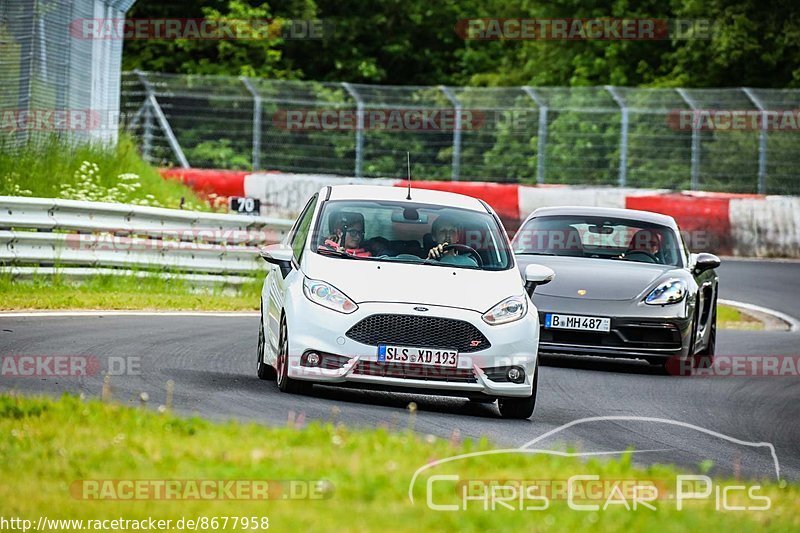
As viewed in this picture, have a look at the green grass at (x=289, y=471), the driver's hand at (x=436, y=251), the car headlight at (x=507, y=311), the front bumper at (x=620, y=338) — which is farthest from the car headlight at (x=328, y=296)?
the front bumper at (x=620, y=338)

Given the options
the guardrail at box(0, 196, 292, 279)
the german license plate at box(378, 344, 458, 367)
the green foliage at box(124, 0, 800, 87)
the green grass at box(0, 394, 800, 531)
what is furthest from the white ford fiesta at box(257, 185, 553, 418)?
the green foliage at box(124, 0, 800, 87)

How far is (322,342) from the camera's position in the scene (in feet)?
32.7

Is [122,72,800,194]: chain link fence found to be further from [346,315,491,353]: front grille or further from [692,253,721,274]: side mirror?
[346,315,491,353]: front grille

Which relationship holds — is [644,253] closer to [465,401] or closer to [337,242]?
[465,401]

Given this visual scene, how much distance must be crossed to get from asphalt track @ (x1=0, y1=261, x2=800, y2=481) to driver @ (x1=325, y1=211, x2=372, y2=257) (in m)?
0.97

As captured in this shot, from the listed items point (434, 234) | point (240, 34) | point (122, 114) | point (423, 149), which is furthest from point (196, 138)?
point (434, 234)

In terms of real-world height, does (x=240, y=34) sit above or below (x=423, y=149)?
above

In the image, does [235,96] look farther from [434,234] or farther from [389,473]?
[389,473]

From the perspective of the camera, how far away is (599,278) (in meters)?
14.1

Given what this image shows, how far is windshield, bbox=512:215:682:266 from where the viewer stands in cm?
1489

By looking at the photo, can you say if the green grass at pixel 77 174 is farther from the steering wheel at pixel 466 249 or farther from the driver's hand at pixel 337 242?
the steering wheel at pixel 466 249

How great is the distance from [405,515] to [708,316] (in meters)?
9.84

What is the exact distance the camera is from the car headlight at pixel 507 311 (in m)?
10.1

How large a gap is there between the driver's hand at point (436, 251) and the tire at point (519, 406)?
120 centimetres
